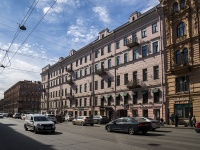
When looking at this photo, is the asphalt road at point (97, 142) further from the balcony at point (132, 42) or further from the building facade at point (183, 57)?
the balcony at point (132, 42)

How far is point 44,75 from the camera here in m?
85.6

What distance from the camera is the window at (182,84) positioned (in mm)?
32812

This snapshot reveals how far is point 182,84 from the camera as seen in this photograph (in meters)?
33.5

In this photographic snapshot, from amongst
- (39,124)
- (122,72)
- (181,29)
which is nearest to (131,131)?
(39,124)

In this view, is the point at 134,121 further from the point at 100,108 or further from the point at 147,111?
the point at 100,108

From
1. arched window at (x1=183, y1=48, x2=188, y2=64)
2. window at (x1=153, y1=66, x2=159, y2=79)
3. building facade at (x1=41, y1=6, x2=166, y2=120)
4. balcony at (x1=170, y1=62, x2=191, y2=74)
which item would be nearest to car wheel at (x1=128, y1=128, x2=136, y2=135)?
balcony at (x1=170, y1=62, x2=191, y2=74)

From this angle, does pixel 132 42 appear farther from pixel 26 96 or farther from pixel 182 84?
pixel 26 96

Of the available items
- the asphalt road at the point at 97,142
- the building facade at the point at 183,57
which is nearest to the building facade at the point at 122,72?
the building facade at the point at 183,57

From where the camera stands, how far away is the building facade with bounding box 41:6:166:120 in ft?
123

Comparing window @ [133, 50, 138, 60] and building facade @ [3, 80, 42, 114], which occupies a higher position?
window @ [133, 50, 138, 60]

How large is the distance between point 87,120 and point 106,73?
52.5 feet

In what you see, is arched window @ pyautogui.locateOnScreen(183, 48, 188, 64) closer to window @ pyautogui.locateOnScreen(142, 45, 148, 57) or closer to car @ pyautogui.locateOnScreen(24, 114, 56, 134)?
window @ pyautogui.locateOnScreen(142, 45, 148, 57)

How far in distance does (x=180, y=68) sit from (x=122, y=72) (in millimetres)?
13318

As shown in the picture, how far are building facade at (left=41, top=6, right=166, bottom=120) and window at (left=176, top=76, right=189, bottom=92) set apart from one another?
2.44 meters
